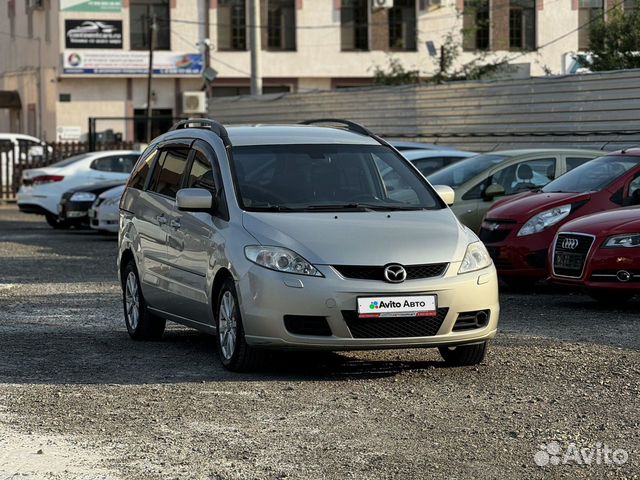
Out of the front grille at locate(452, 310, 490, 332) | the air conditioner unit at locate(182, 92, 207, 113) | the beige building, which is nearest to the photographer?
the front grille at locate(452, 310, 490, 332)

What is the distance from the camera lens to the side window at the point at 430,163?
877 inches

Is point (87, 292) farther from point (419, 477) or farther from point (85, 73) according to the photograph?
point (85, 73)

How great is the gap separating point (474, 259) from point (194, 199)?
197cm

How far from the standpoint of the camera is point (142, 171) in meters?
12.6

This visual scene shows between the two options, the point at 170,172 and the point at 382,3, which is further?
the point at 382,3

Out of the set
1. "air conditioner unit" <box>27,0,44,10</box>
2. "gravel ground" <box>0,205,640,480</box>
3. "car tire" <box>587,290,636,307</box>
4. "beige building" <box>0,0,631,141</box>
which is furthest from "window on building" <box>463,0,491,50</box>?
"gravel ground" <box>0,205,640,480</box>

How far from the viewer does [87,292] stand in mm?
16328

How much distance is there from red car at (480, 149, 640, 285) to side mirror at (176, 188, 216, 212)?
19.8ft

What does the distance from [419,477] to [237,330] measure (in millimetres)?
3288

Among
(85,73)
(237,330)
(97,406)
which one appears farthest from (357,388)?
(85,73)

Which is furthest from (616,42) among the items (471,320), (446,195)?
(471,320)

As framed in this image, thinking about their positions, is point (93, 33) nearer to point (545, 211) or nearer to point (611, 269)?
point (545, 211)

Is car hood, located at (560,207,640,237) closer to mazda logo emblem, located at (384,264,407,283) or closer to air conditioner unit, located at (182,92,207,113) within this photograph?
mazda logo emblem, located at (384,264,407,283)

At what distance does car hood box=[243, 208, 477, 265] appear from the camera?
9.60m
